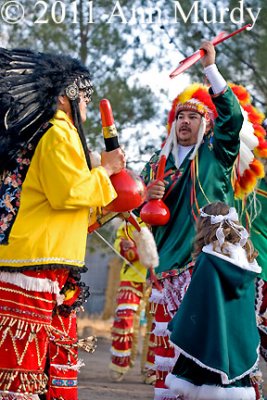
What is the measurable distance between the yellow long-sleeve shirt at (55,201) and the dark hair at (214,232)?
1.15m

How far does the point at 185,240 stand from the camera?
5.86m

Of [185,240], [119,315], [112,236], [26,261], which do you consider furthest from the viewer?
[112,236]

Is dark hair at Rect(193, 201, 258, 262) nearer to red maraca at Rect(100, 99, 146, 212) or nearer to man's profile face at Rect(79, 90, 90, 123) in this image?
red maraca at Rect(100, 99, 146, 212)

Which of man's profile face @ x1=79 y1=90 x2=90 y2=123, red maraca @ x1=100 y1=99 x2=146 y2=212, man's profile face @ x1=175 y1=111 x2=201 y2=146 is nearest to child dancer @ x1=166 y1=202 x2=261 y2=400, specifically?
man's profile face @ x1=175 y1=111 x2=201 y2=146

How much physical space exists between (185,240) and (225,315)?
72 centimetres

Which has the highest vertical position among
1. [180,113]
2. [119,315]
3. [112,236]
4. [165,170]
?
[180,113]

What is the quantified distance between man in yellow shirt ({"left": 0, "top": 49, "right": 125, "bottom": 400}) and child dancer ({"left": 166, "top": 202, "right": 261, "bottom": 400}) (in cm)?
86

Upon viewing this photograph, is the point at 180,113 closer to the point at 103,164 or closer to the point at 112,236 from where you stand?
the point at 103,164

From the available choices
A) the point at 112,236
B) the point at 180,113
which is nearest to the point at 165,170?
the point at 180,113

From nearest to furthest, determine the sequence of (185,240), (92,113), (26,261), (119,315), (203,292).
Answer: (26,261)
(203,292)
(185,240)
(119,315)
(92,113)

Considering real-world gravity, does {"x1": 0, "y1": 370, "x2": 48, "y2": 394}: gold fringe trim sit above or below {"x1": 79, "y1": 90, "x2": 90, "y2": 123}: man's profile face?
below

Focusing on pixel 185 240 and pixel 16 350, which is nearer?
pixel 16 350

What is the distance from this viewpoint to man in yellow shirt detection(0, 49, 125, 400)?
4328 millimetres

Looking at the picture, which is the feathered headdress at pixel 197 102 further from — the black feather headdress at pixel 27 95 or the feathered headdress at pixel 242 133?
the black feather headdress at pixel 27 95
